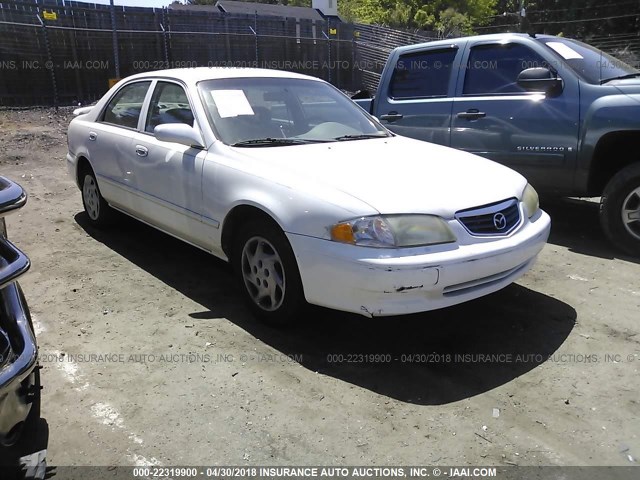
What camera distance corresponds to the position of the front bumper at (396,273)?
9.86 ft

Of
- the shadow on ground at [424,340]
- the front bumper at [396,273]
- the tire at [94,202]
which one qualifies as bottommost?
the shadow on ground at [424,340]

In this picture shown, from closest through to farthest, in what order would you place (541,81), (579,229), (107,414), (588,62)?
1. (107,414)
2. (541,81)
3. (588,62)
4. (579,229)

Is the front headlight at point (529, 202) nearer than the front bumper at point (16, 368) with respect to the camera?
No

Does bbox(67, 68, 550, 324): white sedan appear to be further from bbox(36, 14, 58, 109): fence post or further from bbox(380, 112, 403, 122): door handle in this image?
bbox(36, 14, 58, 109): fence post

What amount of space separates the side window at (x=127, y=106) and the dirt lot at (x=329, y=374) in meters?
1.30

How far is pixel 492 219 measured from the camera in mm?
3379

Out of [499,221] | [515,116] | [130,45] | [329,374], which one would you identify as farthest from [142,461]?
[130,45]

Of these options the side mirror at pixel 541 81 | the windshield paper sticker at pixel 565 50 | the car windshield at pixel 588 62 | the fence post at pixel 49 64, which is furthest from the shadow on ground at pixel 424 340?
the fence post at pixel 49 64

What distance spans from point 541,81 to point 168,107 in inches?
132

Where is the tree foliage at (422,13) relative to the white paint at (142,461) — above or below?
above

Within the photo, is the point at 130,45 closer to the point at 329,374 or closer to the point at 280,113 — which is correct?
the point at 280,113

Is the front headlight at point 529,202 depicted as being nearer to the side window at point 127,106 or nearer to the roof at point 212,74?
the roof at point 212,74

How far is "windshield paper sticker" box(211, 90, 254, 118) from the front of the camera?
411 cm

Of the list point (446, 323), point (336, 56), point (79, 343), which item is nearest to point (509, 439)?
point (446, 323)
